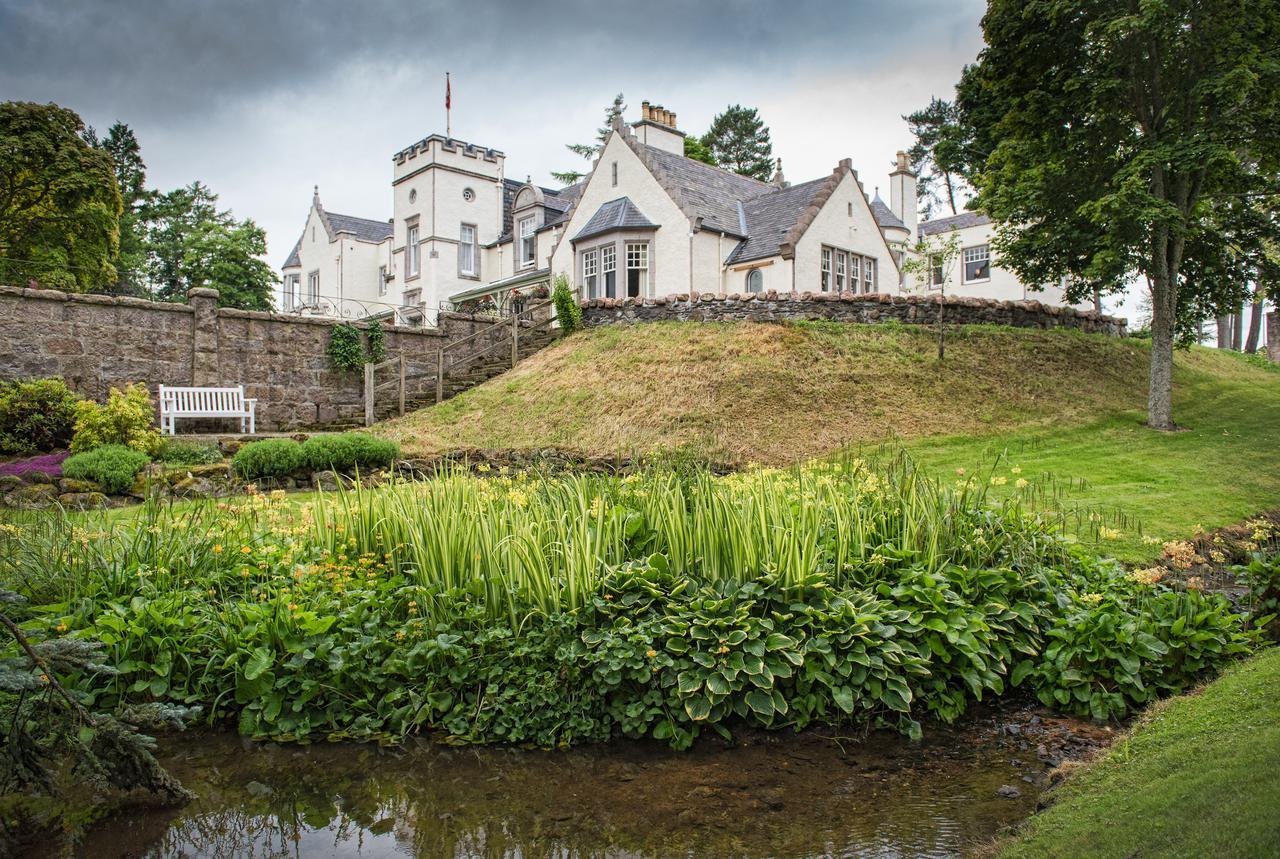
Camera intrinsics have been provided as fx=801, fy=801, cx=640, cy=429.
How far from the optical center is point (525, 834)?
361cm

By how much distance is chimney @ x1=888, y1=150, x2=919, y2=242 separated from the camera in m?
35.0

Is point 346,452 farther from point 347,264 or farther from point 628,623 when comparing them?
point 347,264

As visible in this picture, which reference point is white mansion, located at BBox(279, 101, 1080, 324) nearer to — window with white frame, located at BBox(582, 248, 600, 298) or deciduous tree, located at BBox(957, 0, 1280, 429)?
window with white frame, located at BBox(582, 248, 600, 298)

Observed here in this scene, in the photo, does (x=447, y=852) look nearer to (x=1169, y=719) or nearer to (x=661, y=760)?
(x=661, y=760)

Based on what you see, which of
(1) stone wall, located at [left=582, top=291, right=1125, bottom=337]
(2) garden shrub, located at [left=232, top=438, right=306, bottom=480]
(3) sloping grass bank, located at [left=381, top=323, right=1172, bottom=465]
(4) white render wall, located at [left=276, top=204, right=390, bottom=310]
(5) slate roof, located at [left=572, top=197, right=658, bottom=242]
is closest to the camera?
(2) garden shrub, located at [left=232, top=438, right=306, bottom=480]

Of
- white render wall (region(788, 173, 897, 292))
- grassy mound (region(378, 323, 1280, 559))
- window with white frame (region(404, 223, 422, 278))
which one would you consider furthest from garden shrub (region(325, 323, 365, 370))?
window with white frame (region(404, 223, 422, 278))

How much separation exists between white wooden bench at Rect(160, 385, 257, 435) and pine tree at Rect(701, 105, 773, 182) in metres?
38.8

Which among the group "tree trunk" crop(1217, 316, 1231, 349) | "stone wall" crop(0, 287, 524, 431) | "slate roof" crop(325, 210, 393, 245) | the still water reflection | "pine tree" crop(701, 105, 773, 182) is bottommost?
the still water reflection

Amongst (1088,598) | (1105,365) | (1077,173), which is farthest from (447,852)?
(1105,365)

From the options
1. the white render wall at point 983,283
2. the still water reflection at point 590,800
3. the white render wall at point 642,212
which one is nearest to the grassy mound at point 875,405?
the white render wall at point 642,212

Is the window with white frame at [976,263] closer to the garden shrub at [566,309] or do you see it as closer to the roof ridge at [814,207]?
the roof ridge at [814,207]

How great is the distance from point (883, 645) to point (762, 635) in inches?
27.2

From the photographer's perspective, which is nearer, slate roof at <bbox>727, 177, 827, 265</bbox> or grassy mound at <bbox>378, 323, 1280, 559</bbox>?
grassy mound at <bbox>378, 323, 1280, 559</bbox>

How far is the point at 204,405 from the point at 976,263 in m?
31.1
